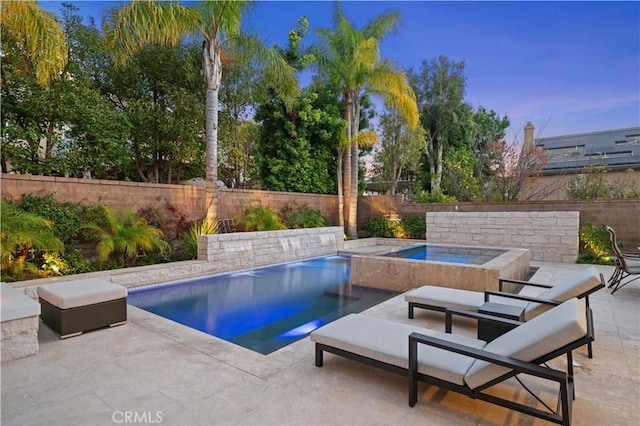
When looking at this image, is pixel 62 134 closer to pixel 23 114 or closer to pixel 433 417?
pixel 23 114

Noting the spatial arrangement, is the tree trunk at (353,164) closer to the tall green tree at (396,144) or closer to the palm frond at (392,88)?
the palm frond at (392,88)

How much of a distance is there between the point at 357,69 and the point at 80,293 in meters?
12.6

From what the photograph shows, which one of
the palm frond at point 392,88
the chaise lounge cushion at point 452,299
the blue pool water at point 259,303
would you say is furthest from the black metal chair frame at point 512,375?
the palm frond at point 392,88

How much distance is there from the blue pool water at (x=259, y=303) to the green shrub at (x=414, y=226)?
664 cm

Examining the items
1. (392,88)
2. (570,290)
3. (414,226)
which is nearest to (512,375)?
(570,290)

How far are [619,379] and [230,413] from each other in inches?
132

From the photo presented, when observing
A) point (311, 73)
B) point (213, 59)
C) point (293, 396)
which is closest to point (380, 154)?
point (311, 73)

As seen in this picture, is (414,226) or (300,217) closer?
(300,217)

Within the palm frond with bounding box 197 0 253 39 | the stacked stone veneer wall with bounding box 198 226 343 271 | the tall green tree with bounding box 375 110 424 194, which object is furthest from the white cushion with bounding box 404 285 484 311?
the tall green tree with bounding box 375 110 424 194

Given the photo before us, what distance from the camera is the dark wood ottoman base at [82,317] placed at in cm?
395

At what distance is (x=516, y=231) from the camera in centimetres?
1135

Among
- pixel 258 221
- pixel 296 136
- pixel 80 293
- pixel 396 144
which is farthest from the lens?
pixel 396 144

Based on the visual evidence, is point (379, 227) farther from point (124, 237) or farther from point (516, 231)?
point (124, 237)

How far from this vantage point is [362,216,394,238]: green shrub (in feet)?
50.2
